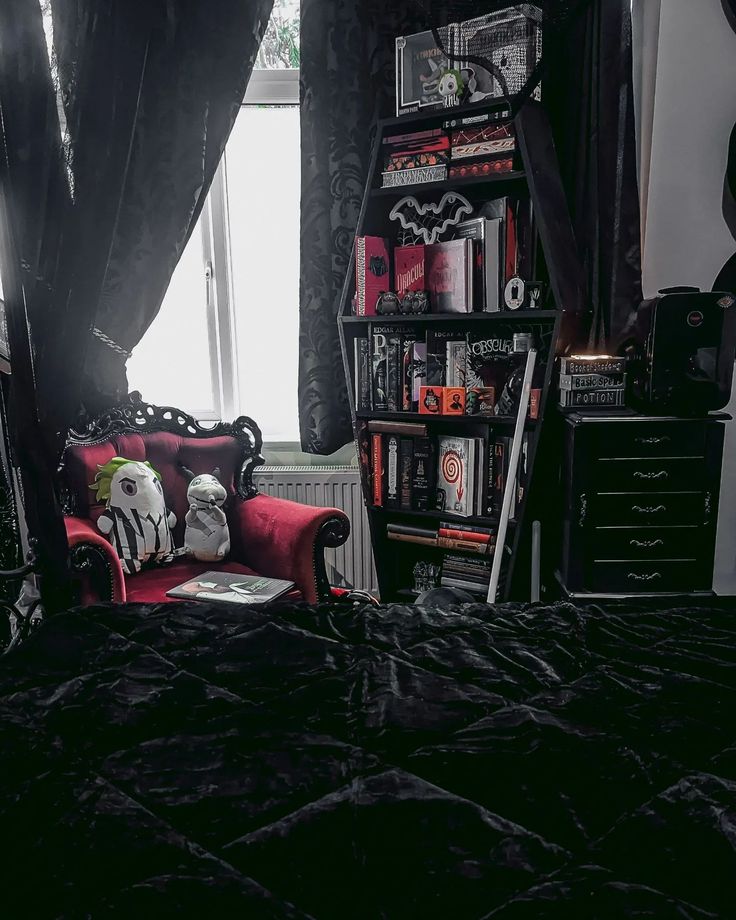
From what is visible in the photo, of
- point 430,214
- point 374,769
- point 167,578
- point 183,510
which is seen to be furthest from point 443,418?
point 374,769

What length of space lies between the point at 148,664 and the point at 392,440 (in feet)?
4.98

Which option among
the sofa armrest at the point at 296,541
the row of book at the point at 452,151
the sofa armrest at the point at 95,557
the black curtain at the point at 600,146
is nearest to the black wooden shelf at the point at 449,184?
the row of book at the point at 452,151

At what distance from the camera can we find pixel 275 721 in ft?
3.01

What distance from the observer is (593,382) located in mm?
2207

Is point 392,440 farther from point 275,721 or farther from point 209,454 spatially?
point 275,721

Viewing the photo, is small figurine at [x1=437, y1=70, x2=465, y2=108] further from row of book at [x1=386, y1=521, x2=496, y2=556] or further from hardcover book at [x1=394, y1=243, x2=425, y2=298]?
row of book at [x1=386, y1=521, x2=496, y2=556]

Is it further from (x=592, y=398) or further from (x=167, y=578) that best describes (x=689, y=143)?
(x=167, y=578)

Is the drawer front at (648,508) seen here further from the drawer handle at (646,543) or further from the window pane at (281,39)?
the window pane at (281,39)

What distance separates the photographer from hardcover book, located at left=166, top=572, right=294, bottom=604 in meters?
1.88

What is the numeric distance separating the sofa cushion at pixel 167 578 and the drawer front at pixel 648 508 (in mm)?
988

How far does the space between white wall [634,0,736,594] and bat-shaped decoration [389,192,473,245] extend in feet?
2.23

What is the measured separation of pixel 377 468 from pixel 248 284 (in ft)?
3.34

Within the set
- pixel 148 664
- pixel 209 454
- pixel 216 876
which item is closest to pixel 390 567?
pixel 209 454

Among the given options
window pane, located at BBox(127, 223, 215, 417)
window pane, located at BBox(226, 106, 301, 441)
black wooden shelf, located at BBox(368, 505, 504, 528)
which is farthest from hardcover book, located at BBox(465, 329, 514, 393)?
window pane, located at BBox(127, 223, 215, 417)
